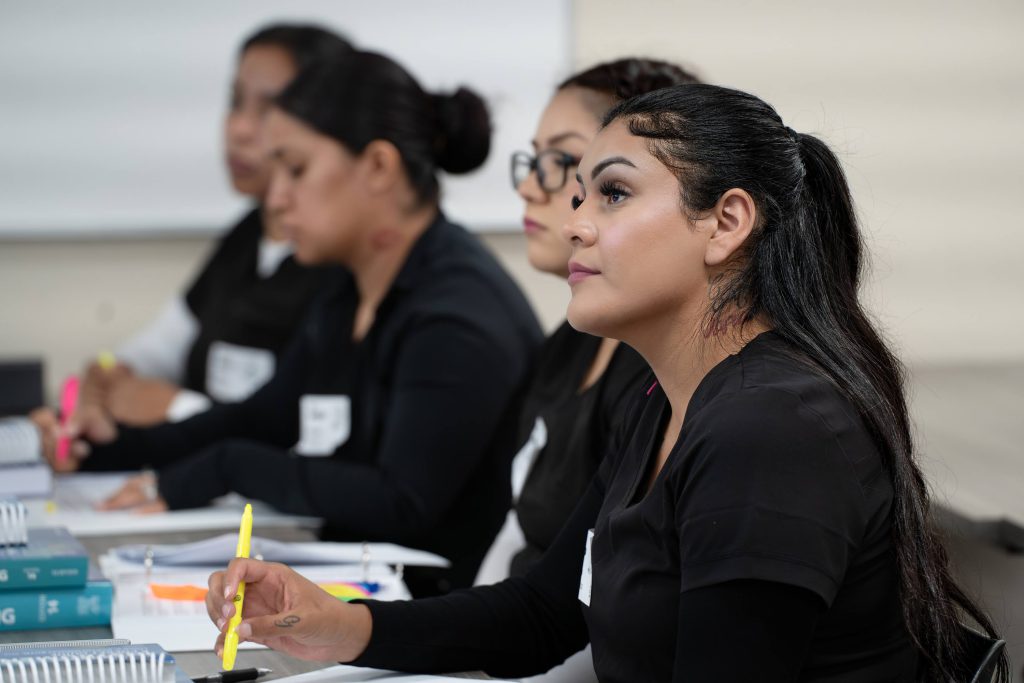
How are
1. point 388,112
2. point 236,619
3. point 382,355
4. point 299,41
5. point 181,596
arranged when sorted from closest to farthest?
point 236,619
point 181,596
point 382,355
point 388,112
point 299,41

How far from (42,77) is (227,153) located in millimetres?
539

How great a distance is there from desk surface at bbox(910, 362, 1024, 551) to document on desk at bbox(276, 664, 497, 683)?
551mm

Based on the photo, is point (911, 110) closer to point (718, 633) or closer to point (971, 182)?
point (971, 182)

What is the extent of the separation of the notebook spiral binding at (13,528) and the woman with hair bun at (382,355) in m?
0.66

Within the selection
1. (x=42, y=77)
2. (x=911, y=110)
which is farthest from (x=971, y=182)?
(x=42, y=77)

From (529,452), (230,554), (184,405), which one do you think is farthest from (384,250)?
(184,405)

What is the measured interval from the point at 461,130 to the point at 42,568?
1.27 meters

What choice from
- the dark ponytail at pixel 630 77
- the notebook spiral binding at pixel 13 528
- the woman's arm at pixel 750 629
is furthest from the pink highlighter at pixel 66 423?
the woman's arm at pixel 750 629

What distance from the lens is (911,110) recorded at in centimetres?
376

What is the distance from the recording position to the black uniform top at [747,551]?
39.6 inches

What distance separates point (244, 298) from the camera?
10.3 feet

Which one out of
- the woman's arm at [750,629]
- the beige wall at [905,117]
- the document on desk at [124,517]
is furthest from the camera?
the beige wall at [905,117]

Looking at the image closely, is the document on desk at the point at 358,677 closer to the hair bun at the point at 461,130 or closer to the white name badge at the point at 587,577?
the white name badge at the point at 587,577

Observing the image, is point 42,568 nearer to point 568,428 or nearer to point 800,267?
point 568,428
